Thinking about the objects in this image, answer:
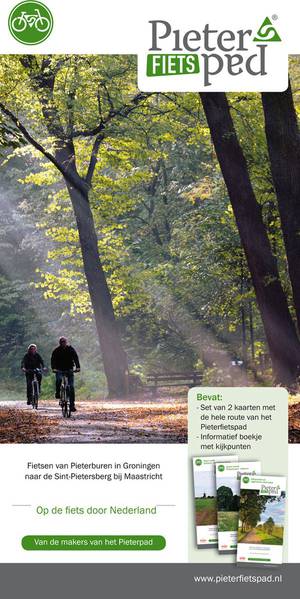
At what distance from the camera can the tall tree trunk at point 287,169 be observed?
506 inches

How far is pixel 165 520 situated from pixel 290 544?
3.54 feet

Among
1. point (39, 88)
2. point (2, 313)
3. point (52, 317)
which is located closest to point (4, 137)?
point (39, 88)

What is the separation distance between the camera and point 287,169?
13.1 m

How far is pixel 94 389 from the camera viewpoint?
13617 mm

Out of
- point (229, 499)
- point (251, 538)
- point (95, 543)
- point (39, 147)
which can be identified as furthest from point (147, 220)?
point (251, 538)

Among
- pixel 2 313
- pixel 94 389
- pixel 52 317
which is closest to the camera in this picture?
pixel 94 389

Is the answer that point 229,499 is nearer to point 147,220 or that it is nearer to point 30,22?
point 30,22

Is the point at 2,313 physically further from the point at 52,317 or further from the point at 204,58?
the point at 204,58

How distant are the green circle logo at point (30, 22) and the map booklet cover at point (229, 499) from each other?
4132 millimetres

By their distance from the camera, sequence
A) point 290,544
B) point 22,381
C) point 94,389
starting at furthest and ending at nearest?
1. point 94,389
2. point 22,381
3. point 290,544

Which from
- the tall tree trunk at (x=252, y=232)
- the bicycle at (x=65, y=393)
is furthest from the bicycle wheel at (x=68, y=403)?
the tall tree trunk at (x=252, y=232)

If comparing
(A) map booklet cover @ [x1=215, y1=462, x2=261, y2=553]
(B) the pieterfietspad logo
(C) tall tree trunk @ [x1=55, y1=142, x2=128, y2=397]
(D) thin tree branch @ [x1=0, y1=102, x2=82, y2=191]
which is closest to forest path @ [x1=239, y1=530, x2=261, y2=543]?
(A) map booklet cover @ [x1=215, y1=462, x2=261, y2=553]

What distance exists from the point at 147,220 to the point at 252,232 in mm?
4353

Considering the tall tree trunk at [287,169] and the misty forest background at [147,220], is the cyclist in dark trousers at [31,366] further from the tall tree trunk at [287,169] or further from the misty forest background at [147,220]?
the tall tree trunk at [287,169]
